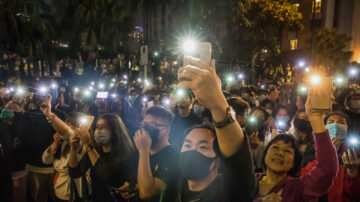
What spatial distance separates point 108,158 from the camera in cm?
343

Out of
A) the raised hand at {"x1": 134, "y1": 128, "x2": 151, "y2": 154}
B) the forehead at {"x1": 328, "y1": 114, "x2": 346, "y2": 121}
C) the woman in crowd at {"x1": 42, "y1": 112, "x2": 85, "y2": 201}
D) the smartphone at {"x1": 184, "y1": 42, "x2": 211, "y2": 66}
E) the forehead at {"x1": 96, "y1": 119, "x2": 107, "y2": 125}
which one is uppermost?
the smartphone at {"x1": 184, "y1": 42, "x2": 211, "y2": 66}

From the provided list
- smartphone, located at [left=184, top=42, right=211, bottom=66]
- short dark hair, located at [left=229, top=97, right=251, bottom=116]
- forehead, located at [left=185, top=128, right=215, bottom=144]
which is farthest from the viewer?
short dark hair, located at [left=229, top=97, right=251, bottom=116]

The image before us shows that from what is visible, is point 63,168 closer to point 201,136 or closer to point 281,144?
point 201,136

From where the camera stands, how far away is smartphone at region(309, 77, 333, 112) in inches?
83.7

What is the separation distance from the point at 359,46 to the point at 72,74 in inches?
1761

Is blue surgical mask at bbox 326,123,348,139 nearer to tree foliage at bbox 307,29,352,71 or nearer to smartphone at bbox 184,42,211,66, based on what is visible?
smartphone at bbox 184,42,211,66

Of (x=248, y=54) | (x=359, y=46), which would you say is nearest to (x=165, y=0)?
(x=248, y=54)

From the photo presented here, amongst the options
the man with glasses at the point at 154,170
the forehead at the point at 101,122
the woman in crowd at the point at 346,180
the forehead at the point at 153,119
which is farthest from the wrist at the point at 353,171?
the forehead at the point at 101,122

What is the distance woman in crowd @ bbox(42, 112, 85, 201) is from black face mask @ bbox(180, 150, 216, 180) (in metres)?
2.41

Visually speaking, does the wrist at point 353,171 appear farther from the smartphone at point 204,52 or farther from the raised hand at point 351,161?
the smartphone at point 204,52

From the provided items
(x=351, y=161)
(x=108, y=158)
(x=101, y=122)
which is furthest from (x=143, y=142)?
(x=351, y=161)

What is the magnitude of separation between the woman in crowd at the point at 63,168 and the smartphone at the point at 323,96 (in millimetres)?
3241

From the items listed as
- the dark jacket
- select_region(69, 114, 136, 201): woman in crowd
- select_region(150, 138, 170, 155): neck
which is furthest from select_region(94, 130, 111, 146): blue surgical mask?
the dark jacket

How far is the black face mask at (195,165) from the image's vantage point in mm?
2301
